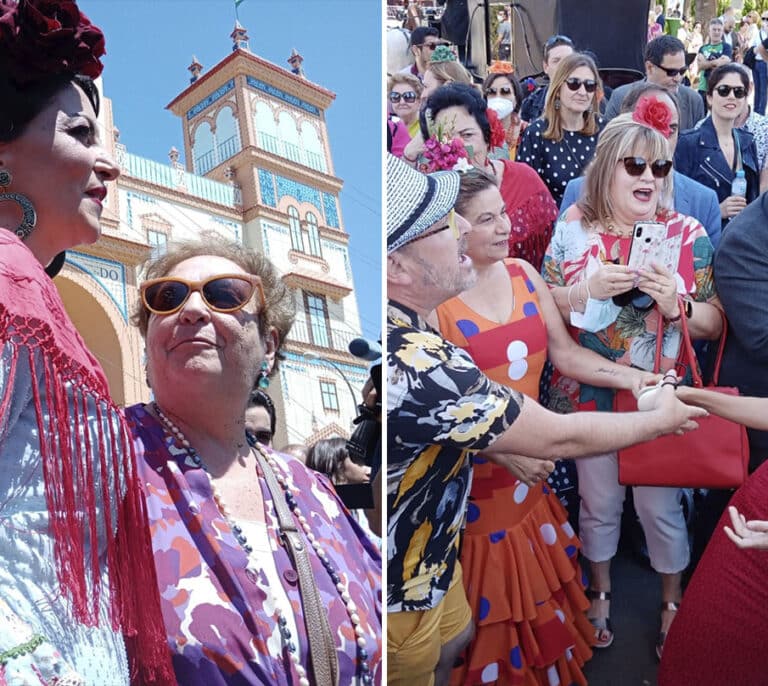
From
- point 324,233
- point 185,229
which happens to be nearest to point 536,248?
A: point 324,233

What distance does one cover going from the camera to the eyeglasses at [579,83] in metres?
2.88

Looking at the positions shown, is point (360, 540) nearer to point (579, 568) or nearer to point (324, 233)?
point (324, 233)

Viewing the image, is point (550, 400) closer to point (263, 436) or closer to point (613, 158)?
point (613, 158)

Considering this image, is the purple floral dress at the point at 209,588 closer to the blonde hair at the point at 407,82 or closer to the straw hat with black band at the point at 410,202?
the straw hat with black band at the point at 410,202

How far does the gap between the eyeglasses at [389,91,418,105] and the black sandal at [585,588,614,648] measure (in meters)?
2.36

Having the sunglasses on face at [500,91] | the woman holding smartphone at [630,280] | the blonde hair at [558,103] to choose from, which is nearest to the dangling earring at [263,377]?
the woman holding smartphone at [630,280]

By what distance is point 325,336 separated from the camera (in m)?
1.17

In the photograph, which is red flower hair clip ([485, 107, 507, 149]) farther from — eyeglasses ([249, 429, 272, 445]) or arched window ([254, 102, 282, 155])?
eyeglasses ([249, 429, 272, 445])

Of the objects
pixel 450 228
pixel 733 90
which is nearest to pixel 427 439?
pixel 450 228

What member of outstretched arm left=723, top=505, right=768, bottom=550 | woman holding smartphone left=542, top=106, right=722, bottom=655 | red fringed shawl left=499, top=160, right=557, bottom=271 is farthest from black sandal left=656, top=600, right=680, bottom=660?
red fringed shawl left=499, top=160, right=557, bottom=271

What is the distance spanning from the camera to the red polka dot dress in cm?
169

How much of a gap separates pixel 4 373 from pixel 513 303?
1.11 metres

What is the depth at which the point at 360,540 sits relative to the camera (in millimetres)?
1154

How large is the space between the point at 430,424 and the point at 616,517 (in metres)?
0.98
